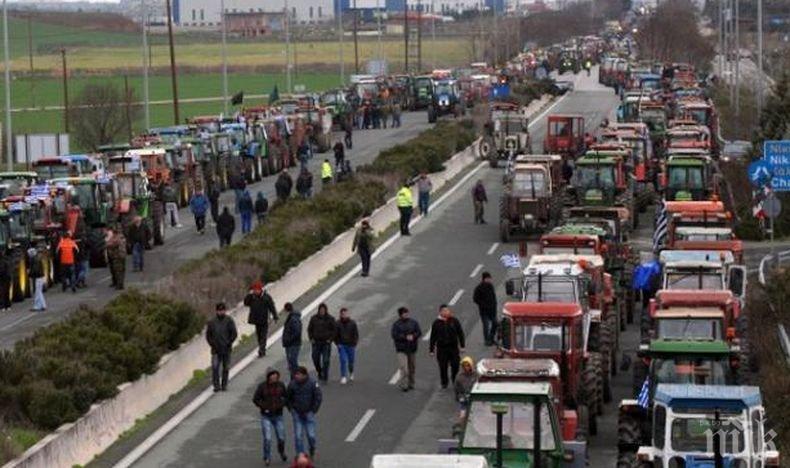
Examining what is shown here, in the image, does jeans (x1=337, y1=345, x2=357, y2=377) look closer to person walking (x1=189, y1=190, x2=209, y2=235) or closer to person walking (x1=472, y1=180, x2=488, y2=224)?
person walking (x1=189, y1=190, x2=209, y2=235)

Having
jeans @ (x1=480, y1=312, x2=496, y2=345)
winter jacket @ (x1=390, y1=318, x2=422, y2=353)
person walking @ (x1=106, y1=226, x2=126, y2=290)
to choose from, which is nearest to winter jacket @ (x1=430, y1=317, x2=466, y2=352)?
winter jacket @ (x1=390, y1=318, x2=422, y2=353)

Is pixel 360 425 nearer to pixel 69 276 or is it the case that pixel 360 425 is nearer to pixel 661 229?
pixel 661 229

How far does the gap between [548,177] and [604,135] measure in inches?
488

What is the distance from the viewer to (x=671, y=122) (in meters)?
77.6

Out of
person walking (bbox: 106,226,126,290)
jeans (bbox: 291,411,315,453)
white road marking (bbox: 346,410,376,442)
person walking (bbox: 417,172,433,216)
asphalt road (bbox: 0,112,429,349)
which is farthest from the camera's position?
person walking (bbox: 417,172,433,216)

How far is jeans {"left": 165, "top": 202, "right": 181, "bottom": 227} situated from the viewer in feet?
189

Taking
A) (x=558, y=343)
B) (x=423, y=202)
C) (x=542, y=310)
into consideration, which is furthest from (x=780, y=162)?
(x=423, y=202)

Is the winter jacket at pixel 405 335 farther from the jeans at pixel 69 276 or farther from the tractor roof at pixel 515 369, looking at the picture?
the jeans at pixel 69 276

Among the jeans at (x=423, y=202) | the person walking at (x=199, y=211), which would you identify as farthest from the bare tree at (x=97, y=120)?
the person walking at (x=199, y=211)

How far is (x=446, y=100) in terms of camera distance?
105 meters

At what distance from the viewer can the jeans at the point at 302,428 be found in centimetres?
2633

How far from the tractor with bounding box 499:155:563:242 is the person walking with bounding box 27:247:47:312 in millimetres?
12796

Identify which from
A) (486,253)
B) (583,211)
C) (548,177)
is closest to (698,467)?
(583,211)

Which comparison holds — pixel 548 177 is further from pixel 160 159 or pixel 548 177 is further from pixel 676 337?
pixel 676 337
